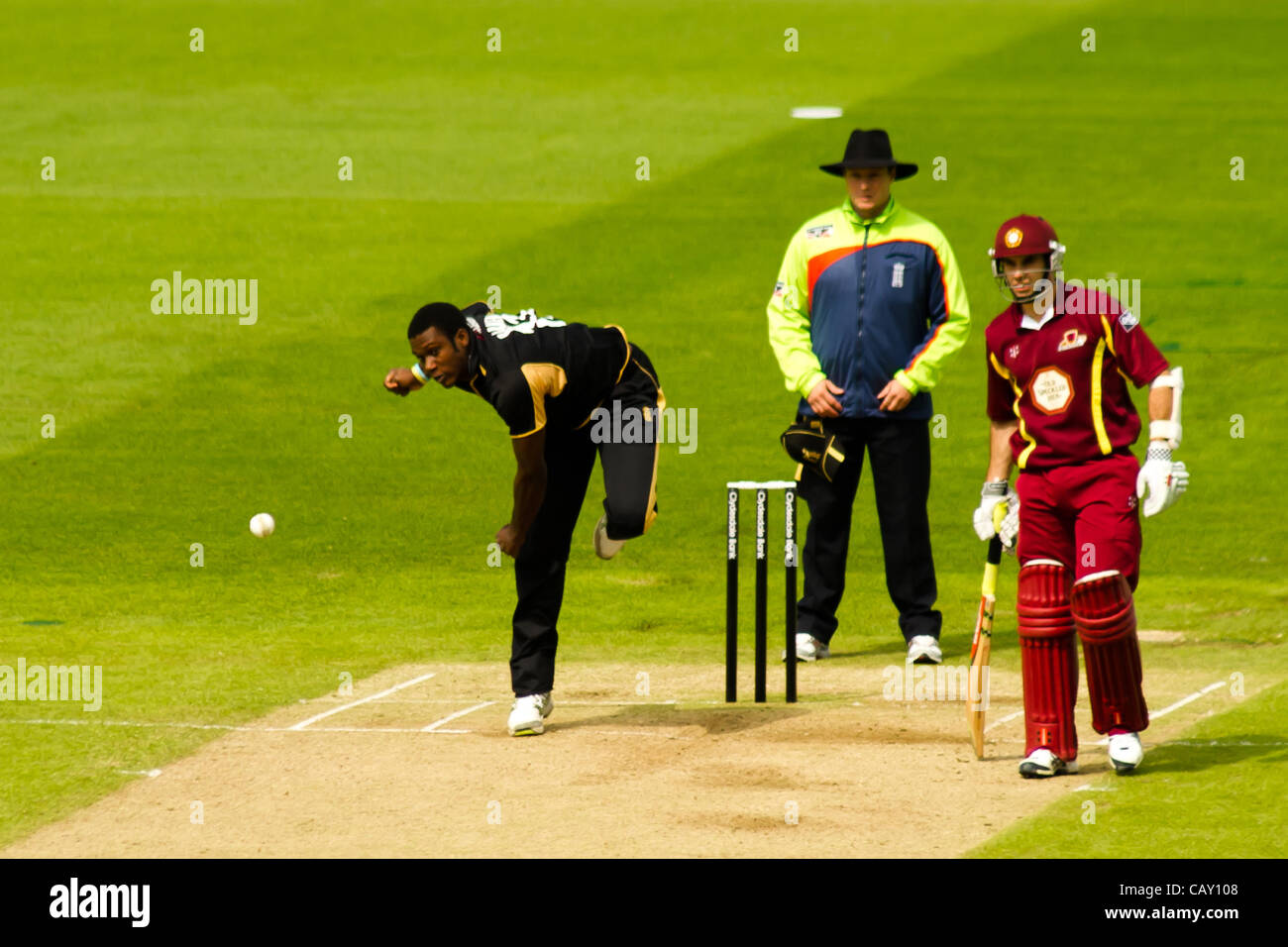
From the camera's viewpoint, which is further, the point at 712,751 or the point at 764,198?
the point at 764,198

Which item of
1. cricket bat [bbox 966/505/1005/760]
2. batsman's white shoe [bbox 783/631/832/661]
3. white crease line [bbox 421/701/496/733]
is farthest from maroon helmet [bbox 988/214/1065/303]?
white crease line [bbox 421/701/496/733]

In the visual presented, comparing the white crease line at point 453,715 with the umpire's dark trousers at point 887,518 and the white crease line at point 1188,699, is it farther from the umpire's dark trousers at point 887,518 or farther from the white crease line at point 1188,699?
the white crease line at point 1188,699

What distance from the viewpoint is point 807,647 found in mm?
11383

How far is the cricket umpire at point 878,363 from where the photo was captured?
11.2m

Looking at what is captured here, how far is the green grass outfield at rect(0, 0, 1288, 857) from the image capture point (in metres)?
12.1

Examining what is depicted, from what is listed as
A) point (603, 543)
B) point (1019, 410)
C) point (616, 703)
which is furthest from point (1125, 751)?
point (616, 703)

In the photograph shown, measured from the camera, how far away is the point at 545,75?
30.7 m

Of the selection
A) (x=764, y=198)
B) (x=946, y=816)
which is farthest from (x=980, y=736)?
A: (x=764, y=198)

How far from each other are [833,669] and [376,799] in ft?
11.4

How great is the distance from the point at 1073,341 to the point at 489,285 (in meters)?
12.8

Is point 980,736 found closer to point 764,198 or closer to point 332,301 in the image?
point 332,301

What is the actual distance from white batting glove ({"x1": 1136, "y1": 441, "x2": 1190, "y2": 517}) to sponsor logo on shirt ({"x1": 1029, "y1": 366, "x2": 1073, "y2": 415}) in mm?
412

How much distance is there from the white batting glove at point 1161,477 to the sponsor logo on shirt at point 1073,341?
510 mm

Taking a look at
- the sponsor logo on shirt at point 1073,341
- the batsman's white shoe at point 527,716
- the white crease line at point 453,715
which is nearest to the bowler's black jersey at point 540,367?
the batsman's white shoe at point 527,716
